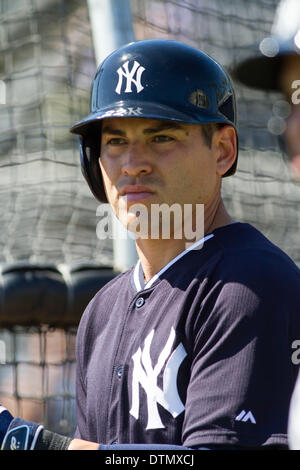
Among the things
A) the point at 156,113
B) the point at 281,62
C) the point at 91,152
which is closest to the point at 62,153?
the point at 281,62

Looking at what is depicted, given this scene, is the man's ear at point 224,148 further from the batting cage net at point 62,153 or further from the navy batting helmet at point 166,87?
the batting cage net at point 62,153

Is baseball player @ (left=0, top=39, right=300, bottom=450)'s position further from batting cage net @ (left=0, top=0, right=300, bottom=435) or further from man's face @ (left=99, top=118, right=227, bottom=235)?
batting cage net @ (left=0, top=0, right=300, bottom=435)

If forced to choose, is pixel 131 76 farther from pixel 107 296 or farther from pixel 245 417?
pixel 245 417

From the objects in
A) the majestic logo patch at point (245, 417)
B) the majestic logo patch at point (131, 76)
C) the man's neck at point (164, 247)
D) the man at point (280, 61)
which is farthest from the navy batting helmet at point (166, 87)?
the majestic logo patch at point (245, 417)

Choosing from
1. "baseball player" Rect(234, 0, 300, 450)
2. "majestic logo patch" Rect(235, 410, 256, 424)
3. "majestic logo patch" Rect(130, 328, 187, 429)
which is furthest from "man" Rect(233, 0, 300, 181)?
"majestic logo patch" Rect(235, 410, 256, 424)

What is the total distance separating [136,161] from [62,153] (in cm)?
255

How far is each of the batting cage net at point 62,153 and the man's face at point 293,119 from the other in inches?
53.8

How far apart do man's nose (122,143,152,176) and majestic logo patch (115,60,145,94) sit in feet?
0.51

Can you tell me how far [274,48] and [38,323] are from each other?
55.4 inches

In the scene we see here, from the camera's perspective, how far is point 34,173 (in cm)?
451

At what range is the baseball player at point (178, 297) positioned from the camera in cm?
160

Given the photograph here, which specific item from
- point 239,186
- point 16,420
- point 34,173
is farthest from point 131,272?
point 239,186

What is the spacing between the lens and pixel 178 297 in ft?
5.85

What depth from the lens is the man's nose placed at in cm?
190
